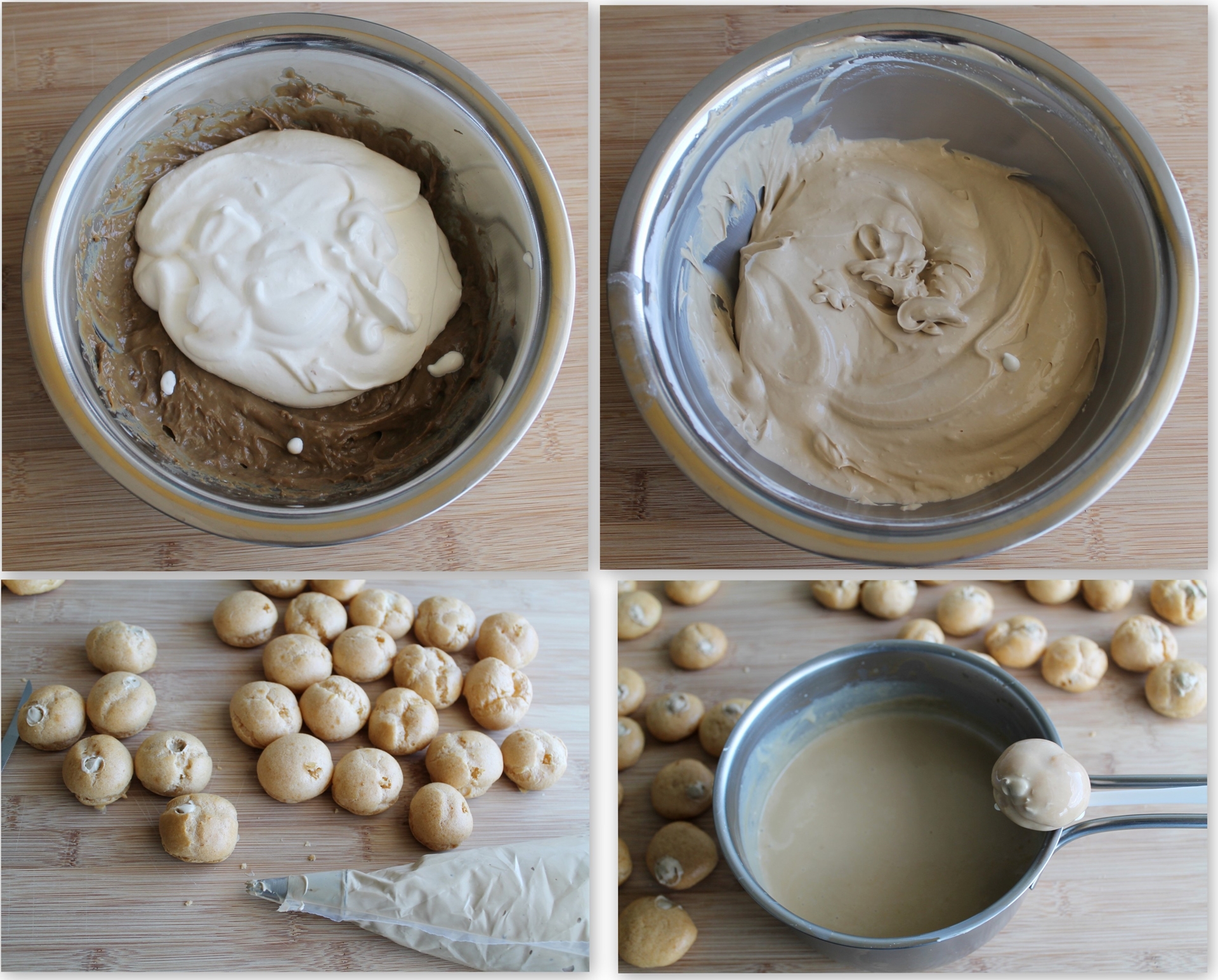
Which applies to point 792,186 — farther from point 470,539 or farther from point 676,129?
point 470,539

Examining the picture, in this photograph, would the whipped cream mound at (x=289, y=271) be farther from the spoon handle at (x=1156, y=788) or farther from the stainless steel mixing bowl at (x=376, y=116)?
the spoon handle at (x=1156, y=788)

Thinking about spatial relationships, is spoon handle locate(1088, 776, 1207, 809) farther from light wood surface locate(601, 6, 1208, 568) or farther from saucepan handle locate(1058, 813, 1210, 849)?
light wood surface locate(601, 6, 1208, 568)

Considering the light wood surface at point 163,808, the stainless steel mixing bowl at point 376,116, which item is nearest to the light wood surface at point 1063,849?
the light wood surface at point 163,808

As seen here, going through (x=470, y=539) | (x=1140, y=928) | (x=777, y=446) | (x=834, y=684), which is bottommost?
(x=1140, y=928)

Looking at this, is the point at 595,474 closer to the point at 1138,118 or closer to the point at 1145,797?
the point at 1145,797

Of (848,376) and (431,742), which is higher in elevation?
(848,376)

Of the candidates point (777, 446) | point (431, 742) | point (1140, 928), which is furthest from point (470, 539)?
point (1140, 928)

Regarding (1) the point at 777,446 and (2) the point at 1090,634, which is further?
(2) the point at 1090,634
